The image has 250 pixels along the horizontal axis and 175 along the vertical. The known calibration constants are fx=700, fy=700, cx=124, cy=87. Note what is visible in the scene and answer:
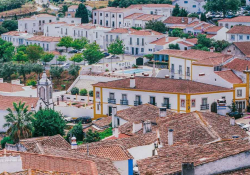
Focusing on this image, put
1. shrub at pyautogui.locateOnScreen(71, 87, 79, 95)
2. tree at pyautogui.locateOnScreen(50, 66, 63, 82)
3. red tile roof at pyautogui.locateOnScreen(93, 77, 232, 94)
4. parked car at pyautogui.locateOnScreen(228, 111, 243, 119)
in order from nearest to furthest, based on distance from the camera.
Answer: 1. parked car at pyautogui.locateOnScreen(228, 111, 243, 119)
2. red tile roof at pyautogui.locateOnScreen(93, 77, 232, 94)
3. shrub at pyautogui.locateOnScreen(71, 87, 79, 95)
4. tree at pyautogui.locateOnScreen(50, 66, 63, 82)

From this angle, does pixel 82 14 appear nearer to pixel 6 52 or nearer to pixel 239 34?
pixel 6 52

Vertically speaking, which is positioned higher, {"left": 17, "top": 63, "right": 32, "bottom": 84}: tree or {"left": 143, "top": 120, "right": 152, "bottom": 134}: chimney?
{"left": 143, "top": 120, "right": 152, "bottom": 134}: chimney

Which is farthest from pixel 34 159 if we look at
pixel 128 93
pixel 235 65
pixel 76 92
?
pixel 76 92

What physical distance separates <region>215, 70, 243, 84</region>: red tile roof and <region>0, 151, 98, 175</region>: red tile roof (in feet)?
115

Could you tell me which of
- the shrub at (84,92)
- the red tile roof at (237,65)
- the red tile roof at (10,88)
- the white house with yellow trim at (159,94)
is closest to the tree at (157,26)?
the shrub at (84,92)

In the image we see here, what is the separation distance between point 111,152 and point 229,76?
30257mm

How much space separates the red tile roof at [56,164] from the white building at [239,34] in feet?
219

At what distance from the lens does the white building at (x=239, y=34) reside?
8400cm

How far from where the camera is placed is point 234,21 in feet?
307

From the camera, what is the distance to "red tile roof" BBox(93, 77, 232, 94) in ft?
169

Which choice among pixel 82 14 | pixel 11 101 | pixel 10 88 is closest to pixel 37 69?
pixel 10 88

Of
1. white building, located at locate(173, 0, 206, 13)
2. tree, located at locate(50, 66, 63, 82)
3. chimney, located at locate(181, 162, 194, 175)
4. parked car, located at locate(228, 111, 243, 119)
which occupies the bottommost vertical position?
tree, located at locate(50, 66, 63, 82)

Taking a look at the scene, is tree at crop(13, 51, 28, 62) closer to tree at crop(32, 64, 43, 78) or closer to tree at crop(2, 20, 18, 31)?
tree at crop(32, 64, 43, 78)

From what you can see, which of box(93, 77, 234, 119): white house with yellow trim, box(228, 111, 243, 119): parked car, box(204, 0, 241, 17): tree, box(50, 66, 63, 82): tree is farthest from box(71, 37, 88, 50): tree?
box(228, 111, 243, 119): parked car
